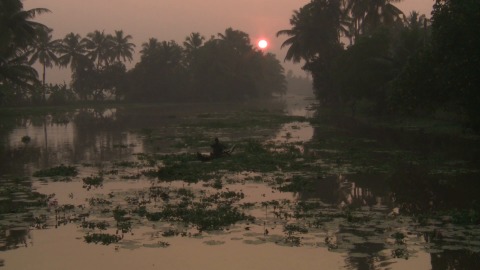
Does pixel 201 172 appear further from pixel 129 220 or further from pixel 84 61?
pixel 84 61

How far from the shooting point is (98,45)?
292 ft

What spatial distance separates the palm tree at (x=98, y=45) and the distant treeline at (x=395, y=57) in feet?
122

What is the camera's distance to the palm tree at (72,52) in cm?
Answer: 8344

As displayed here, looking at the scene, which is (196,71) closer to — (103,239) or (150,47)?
(150,47)

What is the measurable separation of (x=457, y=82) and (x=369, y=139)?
292 inches

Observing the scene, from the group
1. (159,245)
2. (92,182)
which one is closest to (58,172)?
(92,182)

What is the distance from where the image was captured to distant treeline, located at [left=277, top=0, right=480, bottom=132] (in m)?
21.8

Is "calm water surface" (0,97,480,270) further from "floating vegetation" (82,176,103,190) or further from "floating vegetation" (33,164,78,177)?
"floating vegetation" (33,164,78,177)

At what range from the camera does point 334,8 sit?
5969 cm

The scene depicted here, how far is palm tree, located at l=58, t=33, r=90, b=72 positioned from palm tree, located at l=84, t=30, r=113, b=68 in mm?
2543

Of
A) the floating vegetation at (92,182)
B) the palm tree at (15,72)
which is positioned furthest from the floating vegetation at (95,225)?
the palm tree at (15,72)

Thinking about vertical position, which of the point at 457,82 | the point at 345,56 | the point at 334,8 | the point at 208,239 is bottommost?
the point at 208,239

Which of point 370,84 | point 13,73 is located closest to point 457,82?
point 370,84

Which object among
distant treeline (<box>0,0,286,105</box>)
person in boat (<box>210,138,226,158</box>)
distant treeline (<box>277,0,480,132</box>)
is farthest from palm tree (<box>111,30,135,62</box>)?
person in boat (<box>210,138,226,158</box>)
